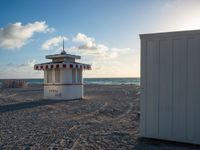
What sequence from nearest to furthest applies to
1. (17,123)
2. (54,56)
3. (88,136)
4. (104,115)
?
(88,136)
(17,123)
(104,115)
(54,56)

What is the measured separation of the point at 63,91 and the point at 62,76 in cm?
87

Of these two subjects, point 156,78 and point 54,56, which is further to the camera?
point 54,56

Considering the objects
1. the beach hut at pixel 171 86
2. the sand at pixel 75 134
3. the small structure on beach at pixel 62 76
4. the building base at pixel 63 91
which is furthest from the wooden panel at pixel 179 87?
the building base at pixel 63 91

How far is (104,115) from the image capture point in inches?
287

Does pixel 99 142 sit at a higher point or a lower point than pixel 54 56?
lower

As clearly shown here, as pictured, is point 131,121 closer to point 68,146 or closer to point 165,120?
point 165,120

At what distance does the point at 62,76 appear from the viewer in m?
12.1

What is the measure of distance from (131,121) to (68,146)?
268 cm

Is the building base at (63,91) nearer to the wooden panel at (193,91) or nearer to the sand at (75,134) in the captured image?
the sand at (75,134)

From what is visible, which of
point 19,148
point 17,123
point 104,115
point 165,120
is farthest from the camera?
point 104,115

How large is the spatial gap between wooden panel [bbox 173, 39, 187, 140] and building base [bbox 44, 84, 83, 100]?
8.70 m

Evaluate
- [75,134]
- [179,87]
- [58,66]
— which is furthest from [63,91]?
[179,87]

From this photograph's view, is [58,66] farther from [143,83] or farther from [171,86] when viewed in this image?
[171,86]

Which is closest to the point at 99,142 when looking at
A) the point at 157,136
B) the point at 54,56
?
the point at 157,136
